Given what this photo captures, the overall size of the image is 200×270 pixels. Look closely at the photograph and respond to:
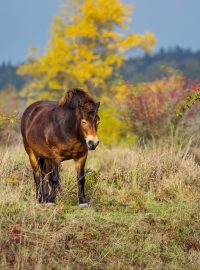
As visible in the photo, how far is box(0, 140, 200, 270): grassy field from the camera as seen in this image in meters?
10.2

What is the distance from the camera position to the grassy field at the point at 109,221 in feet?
33.4

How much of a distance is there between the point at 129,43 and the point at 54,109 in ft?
119

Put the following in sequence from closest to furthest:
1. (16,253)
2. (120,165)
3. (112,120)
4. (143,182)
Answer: (16,253), (143,182), (120,165), (112,120)

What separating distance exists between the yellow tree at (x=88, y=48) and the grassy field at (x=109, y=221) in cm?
3208

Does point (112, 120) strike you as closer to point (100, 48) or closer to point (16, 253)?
point (16, 253)

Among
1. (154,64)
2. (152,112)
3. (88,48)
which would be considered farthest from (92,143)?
(154,64)

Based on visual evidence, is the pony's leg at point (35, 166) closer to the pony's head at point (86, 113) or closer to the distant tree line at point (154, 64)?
the pony's head at point (86, 113)

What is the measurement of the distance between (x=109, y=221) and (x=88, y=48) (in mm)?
38477

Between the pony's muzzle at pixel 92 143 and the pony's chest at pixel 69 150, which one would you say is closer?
the pony's muzzle at pixel 92 143

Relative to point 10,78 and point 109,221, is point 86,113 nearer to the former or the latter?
point 109,221

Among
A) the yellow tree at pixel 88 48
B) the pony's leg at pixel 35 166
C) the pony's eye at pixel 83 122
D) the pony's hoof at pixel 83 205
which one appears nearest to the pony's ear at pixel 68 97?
the pony's eye at pixel 83 122

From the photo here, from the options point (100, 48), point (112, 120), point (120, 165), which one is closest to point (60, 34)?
point (100, 48)

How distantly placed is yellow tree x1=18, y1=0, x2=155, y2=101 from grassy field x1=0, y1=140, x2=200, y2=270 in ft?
105

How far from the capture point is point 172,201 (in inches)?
524
